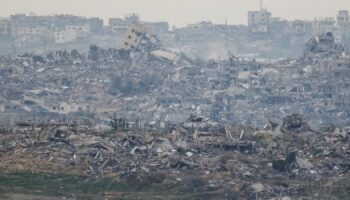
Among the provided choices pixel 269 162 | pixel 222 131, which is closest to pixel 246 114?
pixel 222 131

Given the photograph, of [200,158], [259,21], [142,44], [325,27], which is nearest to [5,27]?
[259,21]

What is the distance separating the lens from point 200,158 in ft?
94.3

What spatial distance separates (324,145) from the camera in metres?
30.0

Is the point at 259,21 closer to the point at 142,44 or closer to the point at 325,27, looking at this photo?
the point at 325,27

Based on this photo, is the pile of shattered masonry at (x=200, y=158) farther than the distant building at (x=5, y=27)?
No

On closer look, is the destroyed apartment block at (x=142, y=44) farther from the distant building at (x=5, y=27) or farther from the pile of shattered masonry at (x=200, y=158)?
the distant building at (x=5, y=27)

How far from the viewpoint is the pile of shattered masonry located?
26.3 m

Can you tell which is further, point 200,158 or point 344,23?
point 344,23

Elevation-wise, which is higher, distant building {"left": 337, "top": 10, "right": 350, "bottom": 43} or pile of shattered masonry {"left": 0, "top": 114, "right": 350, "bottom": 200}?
pile of shattered masonry {"left": 0, "top": 114, "right": 350, "bottom": 200}

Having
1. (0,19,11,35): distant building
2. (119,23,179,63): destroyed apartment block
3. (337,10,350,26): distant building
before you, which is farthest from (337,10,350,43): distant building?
(119,23,179,63): destroyed apartment block

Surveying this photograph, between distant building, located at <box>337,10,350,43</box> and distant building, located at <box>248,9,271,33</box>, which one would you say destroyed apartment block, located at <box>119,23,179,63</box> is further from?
distant building, located at <box>248,9,271,33</box>

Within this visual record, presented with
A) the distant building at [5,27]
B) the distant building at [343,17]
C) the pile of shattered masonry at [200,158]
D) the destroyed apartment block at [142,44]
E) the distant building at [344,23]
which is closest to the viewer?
the pile of shattered masonry at [200,158]

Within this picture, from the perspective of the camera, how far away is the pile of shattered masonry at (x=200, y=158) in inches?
1037

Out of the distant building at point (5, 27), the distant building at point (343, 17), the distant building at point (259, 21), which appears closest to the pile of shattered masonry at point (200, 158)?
the distant building at point (343, 17)
